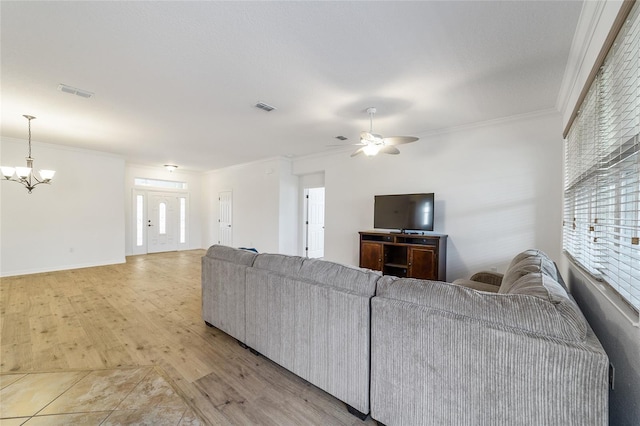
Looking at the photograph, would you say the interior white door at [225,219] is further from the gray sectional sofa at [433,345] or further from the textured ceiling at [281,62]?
the gray sectional sofa at [433,345]

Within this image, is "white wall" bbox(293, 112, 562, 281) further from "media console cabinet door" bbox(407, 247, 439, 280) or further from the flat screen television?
"media console cabinet door" bbox(407, 247, 439, 280)

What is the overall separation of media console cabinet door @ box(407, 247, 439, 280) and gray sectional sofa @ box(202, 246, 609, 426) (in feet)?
6.34

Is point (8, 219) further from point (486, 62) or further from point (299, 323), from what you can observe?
point (486, 62)

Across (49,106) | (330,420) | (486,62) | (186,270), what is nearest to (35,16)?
(49,106)

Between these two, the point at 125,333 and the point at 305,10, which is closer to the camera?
the point at 305,10

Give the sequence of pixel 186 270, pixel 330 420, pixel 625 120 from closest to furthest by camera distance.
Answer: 1. pixel 625 120
2. pixel 330 420
3. pixel 186 270

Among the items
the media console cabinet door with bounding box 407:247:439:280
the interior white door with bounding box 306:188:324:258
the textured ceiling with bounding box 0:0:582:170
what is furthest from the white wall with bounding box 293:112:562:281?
the interior white door with bounding box 306:188:324:258

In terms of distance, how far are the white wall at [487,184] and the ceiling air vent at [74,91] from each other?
14.0 feet

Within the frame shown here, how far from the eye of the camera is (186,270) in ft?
19.1

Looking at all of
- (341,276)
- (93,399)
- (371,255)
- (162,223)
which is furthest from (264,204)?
(341,276)

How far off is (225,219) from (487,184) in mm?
7013

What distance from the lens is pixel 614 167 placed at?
1546mm

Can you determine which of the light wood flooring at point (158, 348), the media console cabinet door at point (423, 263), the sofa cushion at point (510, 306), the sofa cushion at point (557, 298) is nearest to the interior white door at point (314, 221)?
the light wood flooring at point (158, 348)

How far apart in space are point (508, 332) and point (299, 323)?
1264 mm
